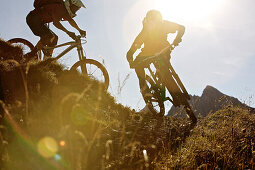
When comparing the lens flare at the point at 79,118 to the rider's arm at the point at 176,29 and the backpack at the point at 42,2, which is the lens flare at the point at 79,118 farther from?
the backpack at the point at 42,2

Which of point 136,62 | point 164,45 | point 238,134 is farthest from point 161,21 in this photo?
point 238,134

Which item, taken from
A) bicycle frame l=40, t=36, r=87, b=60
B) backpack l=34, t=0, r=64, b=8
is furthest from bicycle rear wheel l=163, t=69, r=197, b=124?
backpack l=34, t=0, r=64, b=8

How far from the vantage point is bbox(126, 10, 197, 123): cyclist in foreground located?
5.50 meters

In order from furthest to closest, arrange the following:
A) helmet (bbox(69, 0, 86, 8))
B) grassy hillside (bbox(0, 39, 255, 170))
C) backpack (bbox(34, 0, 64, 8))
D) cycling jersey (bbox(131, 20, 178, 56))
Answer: helmet (bbox(69, 0, 86, 8))
backpack (bbox(34, 0, 64, 8))
cycling jersey (bbox(131, 20, 178, 56))
grassy hillside (bbox(0, 39, 255, 170))

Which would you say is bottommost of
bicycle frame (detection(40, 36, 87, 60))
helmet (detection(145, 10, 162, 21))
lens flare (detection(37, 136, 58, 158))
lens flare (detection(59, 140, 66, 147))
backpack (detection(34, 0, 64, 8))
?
lens flare (detection(37, 136, 58, 158))

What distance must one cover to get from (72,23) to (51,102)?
3.42 metres

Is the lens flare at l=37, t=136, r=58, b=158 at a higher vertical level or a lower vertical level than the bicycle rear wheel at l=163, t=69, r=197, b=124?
lower

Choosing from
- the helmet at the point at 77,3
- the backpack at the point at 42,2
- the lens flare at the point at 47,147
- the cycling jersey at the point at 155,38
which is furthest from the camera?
the helmet at the point at 77,3

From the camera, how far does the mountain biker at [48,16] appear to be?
19.8 ft

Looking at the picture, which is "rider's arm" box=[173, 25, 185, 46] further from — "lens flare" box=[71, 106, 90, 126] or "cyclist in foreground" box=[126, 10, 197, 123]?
"lens flare" box=[71, 106, 90, 126]

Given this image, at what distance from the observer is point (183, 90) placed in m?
5.82

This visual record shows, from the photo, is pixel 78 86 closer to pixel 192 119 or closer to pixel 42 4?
pixel 42 4

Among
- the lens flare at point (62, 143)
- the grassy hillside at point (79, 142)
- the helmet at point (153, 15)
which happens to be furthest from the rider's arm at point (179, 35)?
the lens flare at point (62, 143)

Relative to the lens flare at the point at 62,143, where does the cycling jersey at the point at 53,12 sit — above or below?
above
